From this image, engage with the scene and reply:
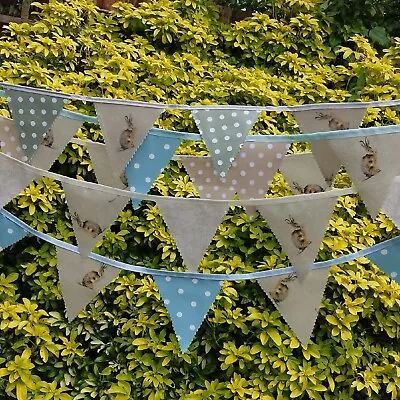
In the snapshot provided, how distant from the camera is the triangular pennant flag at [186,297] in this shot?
161 cm

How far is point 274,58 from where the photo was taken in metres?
3.04

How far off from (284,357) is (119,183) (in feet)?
3.12

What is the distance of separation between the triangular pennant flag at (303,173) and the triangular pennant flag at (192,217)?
31cm

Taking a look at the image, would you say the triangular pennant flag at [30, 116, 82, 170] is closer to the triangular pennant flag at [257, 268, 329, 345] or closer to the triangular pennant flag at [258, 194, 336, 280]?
the triangular pennant flag at [258, 194, 336, 280]

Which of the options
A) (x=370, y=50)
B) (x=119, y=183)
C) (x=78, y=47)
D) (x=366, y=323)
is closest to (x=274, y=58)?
(x=370, y=50)

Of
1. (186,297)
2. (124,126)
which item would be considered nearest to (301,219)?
(186,297)

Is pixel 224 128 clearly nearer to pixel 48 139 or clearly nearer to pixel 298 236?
pixel 298 236

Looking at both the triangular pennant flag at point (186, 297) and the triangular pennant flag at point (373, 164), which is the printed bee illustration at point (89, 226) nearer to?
the triangular pennant flag at point (186, 297)

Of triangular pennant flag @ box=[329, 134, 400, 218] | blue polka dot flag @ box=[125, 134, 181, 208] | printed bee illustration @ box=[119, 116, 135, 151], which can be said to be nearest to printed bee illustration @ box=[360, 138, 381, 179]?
triangular pennant flag @ box=[329, 134, 400, 218]

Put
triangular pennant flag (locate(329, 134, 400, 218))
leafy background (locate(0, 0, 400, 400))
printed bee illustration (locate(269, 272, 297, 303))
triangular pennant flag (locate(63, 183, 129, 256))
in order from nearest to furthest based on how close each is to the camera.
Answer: triangular pennant flag (locate(329, 134, 400, 218)), triangular pennant flag (locate(63, 183, 129, 256)), printed bee illustration (locate(269, 272, 297, 303)), leafy background (locate(0, 0, 400, 400))

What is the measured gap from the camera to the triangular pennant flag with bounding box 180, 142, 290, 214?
1.46 metres

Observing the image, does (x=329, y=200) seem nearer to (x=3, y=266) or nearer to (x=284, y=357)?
(x=284, y=357)

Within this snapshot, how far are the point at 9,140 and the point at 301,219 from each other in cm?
85

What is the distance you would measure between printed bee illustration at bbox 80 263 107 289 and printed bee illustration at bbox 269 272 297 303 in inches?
19.5
